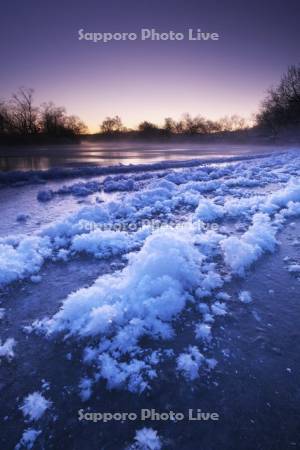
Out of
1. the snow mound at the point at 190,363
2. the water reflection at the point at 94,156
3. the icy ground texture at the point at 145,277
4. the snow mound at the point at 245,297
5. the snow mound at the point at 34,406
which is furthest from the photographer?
the water reflection at the point at 94,156

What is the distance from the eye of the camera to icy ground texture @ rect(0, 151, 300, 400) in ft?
A: 5.96

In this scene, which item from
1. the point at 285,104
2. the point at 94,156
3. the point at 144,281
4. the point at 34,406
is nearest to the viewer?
the point at 34,406

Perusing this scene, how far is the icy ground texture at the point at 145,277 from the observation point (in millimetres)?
1816

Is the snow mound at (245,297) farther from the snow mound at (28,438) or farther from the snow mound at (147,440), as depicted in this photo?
the snow mound at (28,438)

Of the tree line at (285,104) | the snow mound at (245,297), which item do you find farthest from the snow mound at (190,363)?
the tree line at (285,104)

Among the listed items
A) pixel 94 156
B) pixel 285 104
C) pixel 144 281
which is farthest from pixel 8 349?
pixel 285 104

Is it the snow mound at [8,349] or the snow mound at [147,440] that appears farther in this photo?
the snow mound at [8,349]

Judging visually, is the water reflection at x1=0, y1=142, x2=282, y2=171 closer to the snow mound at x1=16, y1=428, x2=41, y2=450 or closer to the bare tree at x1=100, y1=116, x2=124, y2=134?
the snow mound at x1=16, y1=428, x2=41, y2=450

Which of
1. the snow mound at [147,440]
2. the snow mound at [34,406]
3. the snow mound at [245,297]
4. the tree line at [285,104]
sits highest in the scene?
the tree line at [285,104]

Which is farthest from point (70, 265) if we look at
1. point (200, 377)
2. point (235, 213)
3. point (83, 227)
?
point (235, 213)

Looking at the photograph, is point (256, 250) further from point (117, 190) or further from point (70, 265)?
point (117, 190)

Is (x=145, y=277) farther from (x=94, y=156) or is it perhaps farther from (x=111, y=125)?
(x=111, y=125)

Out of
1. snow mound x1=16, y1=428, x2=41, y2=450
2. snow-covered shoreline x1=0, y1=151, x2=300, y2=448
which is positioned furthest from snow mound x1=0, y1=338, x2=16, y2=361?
snow mound x1=16, y1=428, x2=41, y2=450

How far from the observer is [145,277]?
8.05 ft
